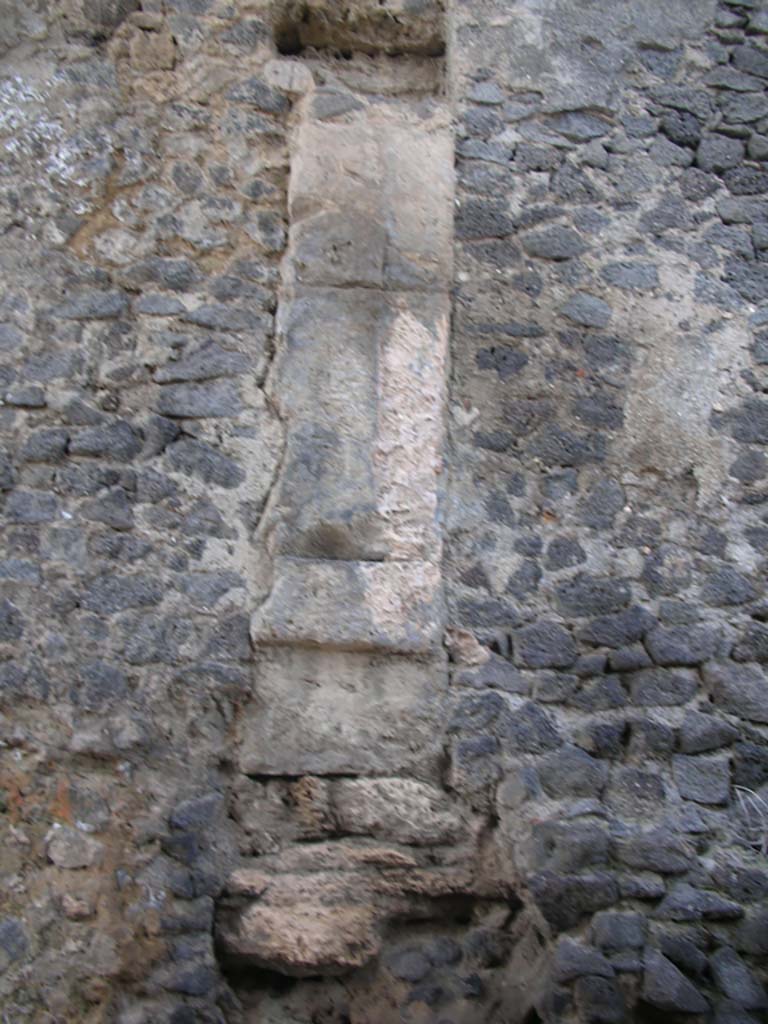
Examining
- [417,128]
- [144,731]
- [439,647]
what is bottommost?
[144,731]

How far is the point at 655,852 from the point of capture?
314 cm

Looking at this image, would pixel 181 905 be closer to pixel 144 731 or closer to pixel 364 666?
pixel 144 731

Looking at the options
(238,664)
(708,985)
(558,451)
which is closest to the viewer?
(708,985)

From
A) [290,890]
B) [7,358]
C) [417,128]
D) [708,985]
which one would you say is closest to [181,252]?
[7,358]

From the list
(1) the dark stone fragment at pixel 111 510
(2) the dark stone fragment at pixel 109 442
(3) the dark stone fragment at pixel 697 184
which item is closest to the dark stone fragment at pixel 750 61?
(3) the dark stone fragment at pixel 697 184

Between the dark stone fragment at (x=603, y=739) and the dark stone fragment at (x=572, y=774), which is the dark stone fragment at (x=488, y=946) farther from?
the dark stone fragment at (x=603, y=739)

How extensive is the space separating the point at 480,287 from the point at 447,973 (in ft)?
6.22

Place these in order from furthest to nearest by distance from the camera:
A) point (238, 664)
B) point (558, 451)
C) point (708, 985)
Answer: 1. point (558, 451)
2. point (238, 664)
3. point (708, 985)

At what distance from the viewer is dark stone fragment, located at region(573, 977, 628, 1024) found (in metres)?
2.91

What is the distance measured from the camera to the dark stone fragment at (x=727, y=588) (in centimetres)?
342

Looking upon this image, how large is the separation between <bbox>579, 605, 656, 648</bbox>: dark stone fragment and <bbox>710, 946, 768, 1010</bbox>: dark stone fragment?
32.5 inches

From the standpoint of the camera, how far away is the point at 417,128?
3604 mm

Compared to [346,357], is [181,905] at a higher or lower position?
lower

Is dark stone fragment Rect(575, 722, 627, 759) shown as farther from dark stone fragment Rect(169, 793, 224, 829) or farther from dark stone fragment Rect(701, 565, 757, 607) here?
dark stone fragment Rect(169, 793, 224, 829)
